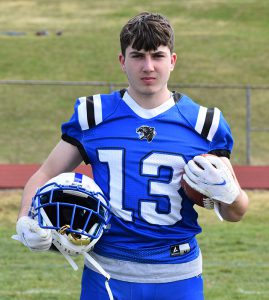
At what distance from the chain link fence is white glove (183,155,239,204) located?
12189mm

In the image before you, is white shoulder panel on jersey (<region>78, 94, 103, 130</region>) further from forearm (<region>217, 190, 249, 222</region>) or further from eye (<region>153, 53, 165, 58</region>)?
forearm (<region>217, 190, 249, 222</region>)

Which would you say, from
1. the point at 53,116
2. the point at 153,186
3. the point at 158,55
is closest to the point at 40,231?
the point at 153,186

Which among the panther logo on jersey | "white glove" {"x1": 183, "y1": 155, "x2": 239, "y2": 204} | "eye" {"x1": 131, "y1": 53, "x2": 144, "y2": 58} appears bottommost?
"white glove" {"x1": 183, "y1": 155, "x2": 239, "y2": 204}

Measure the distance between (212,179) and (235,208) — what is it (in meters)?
0.21

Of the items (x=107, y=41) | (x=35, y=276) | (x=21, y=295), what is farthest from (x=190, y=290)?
(x=107, y=41)

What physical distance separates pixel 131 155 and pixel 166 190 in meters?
0.20

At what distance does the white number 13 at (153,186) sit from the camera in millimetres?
3619

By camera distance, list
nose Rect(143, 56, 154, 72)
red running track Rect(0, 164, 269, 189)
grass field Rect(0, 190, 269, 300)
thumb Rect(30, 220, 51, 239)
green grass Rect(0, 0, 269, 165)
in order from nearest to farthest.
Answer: thumb Rect(30, 220, 51, 239)
nose Rect(143, 56, 154, 72)
grass field Rect(0, 190, 269, 300)
red running track Rect(0, 164, 269, 189)
green grass Rect(0, 0, 269, 165)

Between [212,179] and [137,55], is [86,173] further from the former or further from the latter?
[212,179]

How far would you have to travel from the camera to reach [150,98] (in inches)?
145

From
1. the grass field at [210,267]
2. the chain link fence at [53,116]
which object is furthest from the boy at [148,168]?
the chain link fence at [53,116]

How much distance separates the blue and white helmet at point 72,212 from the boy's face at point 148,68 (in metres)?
0.45

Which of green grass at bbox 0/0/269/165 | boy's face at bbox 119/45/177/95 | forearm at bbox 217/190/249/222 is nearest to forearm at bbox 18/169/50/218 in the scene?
boy's face at bbox 119/45/177/95

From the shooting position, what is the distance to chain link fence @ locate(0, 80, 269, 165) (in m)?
17.0
